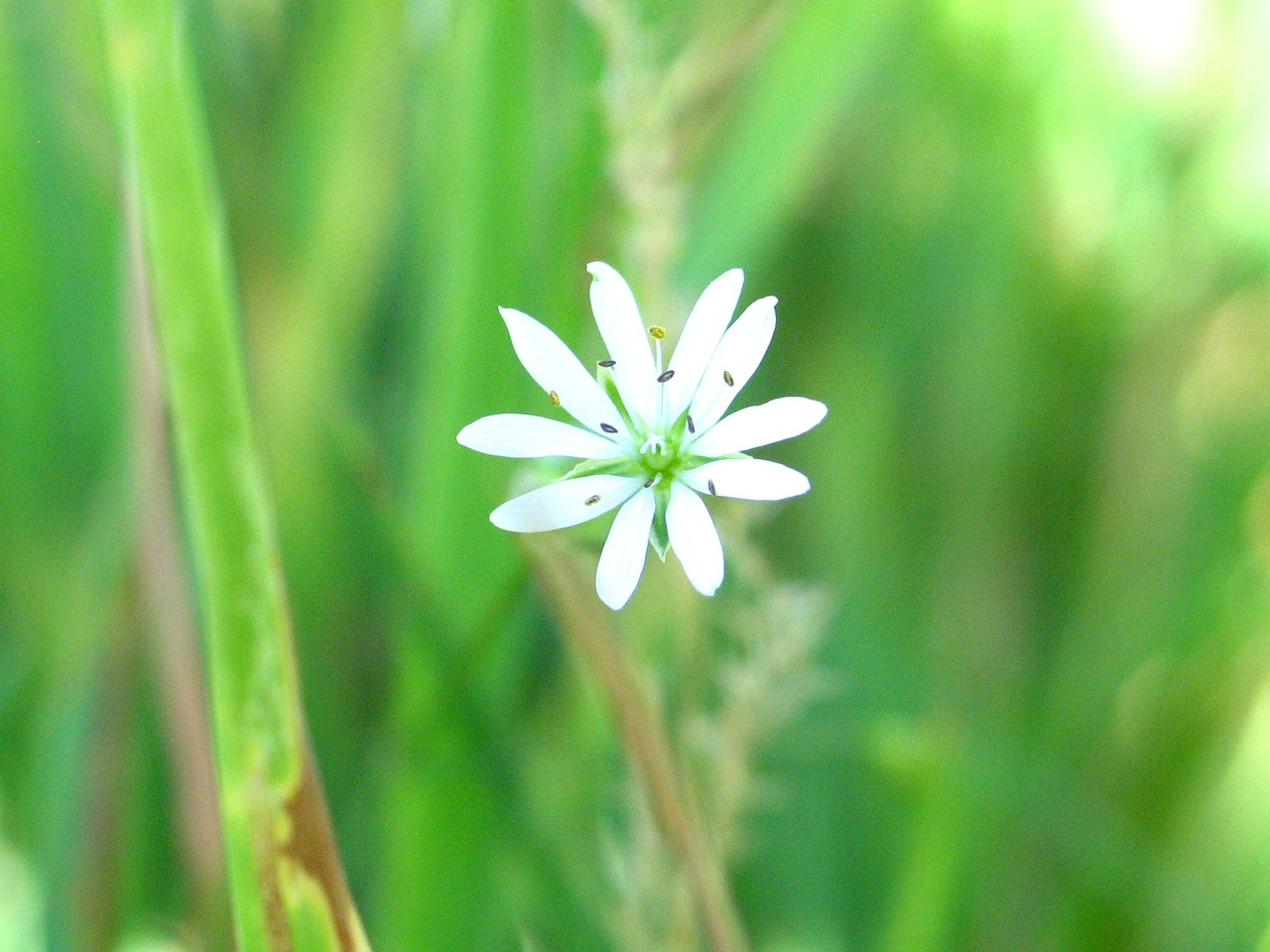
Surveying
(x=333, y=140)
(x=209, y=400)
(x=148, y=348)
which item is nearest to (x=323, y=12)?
(x=333, y=140)

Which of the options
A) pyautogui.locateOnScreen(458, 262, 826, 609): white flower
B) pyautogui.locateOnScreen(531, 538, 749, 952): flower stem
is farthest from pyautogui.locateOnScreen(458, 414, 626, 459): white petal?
pyautogui.locateOnScreen(531, 538, 749, 952): flower stem

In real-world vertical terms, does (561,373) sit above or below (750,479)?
above

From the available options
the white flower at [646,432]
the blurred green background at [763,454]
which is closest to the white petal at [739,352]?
the white flower at [646,432]

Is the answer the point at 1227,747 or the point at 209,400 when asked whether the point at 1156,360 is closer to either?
the point at 1227,747

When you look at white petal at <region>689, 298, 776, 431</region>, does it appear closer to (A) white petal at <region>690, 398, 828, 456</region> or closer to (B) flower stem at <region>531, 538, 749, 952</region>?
(A) white petal at <region>690, 398, 828, 456</region>

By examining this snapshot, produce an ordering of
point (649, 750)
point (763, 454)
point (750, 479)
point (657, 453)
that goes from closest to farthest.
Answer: point (750, 479)
point (657, 453)
point (649, 750)
point (763, 454)

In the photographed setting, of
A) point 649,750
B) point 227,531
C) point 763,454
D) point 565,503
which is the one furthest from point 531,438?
point 763,454

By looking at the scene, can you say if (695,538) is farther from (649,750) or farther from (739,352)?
(649,750)
